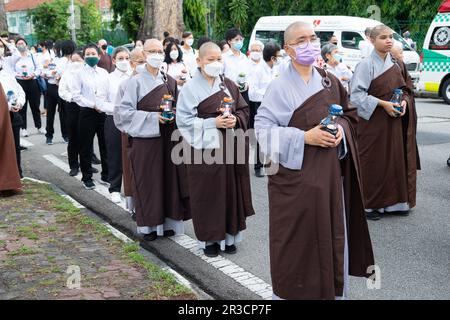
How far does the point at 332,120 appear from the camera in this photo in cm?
375

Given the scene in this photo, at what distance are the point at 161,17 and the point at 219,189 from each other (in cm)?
1320

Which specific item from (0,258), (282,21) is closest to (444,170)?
(0,258)

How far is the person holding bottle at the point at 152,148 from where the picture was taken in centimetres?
588

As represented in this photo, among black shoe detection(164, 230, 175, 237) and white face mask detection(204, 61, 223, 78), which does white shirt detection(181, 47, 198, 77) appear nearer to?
black shoe detection(164, 230, 175, 237)

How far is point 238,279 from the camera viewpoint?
4.95m

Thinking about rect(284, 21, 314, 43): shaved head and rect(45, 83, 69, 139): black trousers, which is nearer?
rect(284, 21, 314, 43): shaved head

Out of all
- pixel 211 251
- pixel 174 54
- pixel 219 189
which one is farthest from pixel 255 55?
pixel 211 251

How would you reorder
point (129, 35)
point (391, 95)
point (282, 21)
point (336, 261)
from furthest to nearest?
1. point (129, 35)
2. point (282, 21)
3. point (391, 95)
4. point (336, 261)

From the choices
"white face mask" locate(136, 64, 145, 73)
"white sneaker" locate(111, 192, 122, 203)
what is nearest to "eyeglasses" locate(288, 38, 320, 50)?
"white face mask" locate(136, 64, 145, 73)

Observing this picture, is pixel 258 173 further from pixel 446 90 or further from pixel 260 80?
pixel 446 90

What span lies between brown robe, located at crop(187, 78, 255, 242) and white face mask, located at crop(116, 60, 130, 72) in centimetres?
227

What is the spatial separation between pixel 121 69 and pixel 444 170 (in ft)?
15.7

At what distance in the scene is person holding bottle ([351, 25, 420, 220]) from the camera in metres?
6.27
